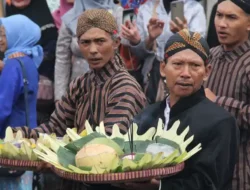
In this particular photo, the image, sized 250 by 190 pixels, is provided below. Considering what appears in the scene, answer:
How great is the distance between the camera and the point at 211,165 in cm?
396

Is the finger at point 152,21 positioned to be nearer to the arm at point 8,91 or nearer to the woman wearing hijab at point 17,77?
the woman wearing hijab at point 17,77

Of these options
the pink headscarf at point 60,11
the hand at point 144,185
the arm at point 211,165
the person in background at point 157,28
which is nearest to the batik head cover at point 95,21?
the arm at point 211,165

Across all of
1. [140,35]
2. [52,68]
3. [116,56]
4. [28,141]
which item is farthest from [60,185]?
[52,68]

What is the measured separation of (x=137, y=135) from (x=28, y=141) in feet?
2.37

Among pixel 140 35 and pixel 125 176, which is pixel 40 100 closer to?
pixel 140 35

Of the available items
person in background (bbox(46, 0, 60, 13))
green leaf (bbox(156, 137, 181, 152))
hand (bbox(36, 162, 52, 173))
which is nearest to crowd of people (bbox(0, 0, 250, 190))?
green leaf (bbox(156, 137, 181, 152))

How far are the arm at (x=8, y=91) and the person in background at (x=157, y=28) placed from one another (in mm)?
1079

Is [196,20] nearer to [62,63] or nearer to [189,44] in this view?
[62,63]

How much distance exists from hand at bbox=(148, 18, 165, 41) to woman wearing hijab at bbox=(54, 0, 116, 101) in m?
0.53

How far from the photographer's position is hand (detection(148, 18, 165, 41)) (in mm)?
6762

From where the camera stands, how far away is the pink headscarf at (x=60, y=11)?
8.02 m

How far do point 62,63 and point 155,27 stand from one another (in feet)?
3.68

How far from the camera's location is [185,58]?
4.25 metres

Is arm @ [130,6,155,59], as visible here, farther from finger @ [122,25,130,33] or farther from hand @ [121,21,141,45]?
finger @ [122,25,130,33]
